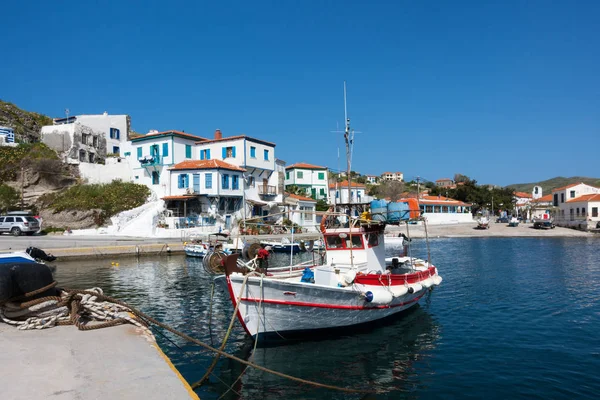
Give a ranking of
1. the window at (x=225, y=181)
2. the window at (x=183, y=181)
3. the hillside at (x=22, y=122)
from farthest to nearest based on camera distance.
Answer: the hillside at (x=22, y=122) < the window at (x=183, y=181) < the window at (x=225, y=181)

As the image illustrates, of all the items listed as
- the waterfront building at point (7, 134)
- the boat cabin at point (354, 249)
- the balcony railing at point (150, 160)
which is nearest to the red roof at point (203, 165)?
the balcony railing at point (150, 160)

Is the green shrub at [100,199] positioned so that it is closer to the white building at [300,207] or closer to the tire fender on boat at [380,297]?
the white building at [300,207]

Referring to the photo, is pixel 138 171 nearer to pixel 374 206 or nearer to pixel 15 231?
pixel 15 231

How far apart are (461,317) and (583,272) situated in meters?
15.2

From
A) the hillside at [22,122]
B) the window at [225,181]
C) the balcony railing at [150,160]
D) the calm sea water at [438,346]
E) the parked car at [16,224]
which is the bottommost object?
the calm sea water at [438,346]

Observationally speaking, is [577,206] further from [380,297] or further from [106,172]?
[106,172]

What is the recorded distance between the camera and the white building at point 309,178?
71.1 meters

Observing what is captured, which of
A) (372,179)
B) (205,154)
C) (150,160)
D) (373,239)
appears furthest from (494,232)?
(372,179)

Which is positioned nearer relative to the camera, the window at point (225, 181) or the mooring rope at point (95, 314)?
the mooring rope at point (95, 314)

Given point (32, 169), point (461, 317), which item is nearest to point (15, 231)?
point (32, 169)

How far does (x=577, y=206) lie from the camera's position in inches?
2571

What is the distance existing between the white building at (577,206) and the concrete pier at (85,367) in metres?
71.0

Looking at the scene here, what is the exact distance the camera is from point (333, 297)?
40.6 ft

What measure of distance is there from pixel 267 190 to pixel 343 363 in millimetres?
42112
